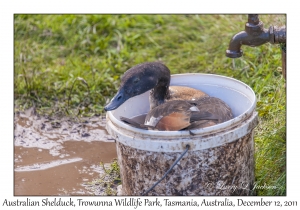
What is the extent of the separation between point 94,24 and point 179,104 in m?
2.90

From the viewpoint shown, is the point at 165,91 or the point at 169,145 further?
the point at 165,91

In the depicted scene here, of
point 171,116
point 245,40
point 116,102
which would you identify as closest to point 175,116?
point 171,116

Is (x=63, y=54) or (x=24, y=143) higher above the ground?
(x=63, y=54)

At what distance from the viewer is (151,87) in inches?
138

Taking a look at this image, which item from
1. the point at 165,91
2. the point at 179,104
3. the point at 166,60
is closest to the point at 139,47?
the point at 166,60

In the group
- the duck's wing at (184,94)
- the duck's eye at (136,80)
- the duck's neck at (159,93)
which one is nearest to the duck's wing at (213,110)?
the duck's wing at (184,94)

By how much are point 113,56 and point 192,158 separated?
2.78 metres

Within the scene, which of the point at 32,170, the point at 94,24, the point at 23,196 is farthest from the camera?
the point at 94,24

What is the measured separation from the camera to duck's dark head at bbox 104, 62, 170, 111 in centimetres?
336

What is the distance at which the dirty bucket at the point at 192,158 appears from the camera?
2924 mm

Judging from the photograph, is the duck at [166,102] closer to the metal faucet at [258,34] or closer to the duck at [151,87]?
the duck at [151,87]

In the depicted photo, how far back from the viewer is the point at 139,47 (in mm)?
5641

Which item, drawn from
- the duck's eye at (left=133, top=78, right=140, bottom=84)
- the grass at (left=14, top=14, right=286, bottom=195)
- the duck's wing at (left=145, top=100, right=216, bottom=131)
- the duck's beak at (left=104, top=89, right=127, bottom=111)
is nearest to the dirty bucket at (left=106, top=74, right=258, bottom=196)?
the duck's beak at (left=104, top=89, right=127, bottom=111)

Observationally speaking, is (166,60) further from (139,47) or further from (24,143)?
(24,143)
